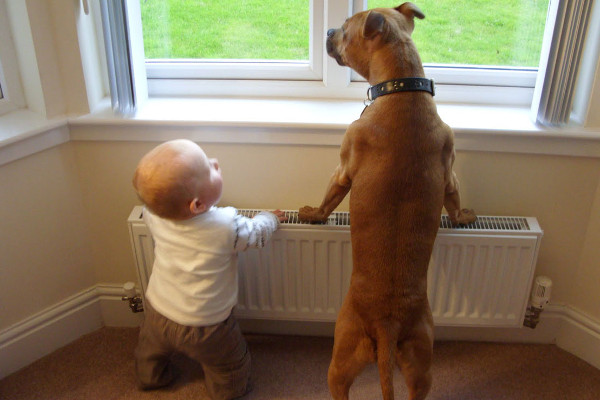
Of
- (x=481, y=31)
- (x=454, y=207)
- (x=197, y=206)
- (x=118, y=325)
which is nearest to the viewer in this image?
(x=197, y=206)

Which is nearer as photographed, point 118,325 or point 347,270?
point 347,270

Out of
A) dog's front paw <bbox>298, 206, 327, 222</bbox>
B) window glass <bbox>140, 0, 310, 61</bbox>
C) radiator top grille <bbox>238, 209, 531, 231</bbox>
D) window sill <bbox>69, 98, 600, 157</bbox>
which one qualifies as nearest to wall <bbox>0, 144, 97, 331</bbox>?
window sill <bbox>69, 98, 600, 157</bbox>

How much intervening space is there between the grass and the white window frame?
408 mm

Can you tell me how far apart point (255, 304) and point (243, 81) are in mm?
746

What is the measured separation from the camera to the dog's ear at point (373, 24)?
1.30 meters

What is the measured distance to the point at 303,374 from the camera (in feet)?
5.96

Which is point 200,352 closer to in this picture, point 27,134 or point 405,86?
point 27,134

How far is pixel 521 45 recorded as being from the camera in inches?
71.1

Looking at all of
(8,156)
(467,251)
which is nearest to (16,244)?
(8,156)

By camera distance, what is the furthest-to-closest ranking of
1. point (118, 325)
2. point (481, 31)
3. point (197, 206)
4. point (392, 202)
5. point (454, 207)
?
point (118, 325)
point (481, 31)
point (454, 207)
point (197, 206)
point (392, 202)

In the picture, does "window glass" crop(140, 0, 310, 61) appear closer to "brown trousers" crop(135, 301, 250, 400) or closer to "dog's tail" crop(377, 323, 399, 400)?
"brown trousers" crop(135, 301, 250, 400)

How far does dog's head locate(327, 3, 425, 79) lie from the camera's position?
1.32m

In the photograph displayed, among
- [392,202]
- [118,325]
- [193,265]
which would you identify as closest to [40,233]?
[118,325]

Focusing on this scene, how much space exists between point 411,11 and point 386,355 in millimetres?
840
